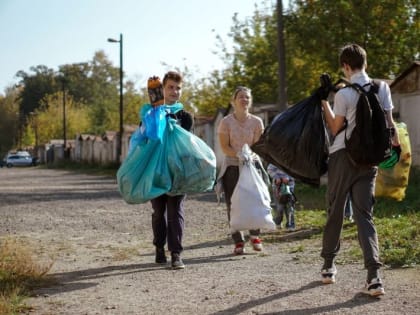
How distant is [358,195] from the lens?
5.32 metres

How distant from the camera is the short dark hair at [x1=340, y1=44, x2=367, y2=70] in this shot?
5.36 m

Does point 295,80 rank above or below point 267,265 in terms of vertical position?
above

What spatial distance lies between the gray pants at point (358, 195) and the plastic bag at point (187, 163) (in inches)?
65.0

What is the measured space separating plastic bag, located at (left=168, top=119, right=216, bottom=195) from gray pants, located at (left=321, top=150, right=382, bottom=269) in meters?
1.65

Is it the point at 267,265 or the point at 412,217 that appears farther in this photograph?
the point at 412,217

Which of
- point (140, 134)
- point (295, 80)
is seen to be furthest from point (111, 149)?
point (140, 134)

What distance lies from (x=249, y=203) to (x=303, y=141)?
1.65 metres

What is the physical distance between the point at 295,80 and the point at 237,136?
30.1 m

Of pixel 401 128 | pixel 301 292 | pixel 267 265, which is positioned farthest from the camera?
pixel 401 128

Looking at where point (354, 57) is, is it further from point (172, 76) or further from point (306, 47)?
point (306, 47)

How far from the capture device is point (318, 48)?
27.2m

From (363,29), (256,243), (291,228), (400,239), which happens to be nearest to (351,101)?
(256,243)

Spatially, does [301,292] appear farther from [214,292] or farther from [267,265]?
[267,265]

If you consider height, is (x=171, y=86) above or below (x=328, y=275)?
above
